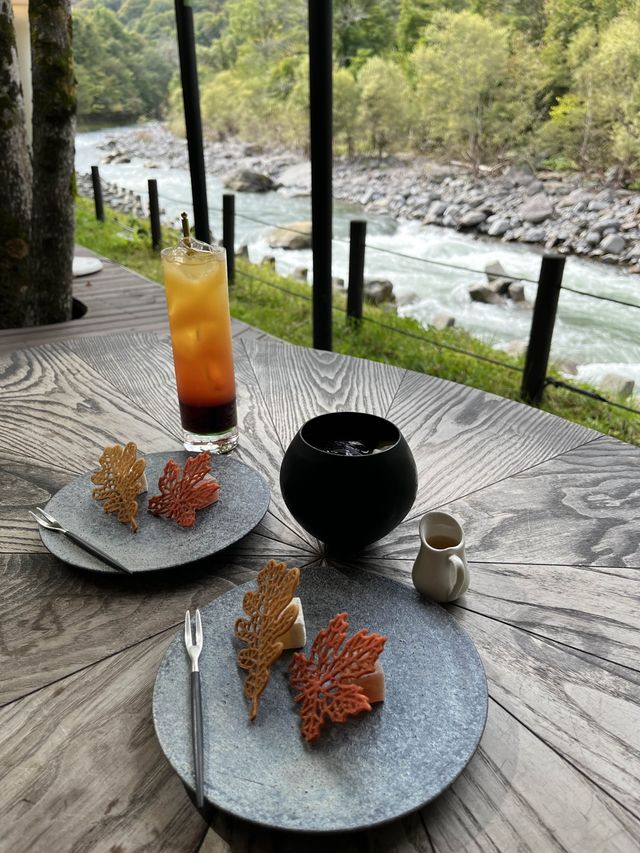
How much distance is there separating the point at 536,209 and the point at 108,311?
6604 millimetres

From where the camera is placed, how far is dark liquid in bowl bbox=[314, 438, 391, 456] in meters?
0.60

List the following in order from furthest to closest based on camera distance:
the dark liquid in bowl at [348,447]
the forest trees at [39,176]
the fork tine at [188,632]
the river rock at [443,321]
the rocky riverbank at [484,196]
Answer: the rocky riverbank at [484,196] → the river rock at [443,321] → the forest trees at [39,176] → the dark liquid in bowl at [348,447] → the fork tine at [188,632]

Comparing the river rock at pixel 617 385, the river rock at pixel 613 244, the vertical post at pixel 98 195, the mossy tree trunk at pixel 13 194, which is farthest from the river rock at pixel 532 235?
the mossy tree trunk at pixel 13 194

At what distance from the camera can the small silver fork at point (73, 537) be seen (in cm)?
59

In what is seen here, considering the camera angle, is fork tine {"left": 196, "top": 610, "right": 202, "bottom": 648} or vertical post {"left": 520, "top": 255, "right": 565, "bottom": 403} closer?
fork tine {"left": 196, "top": 610, "right": 202, "bottom": 648}

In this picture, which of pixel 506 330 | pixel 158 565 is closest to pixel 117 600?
pixel 158 565

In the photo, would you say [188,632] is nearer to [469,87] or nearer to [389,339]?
[389,339]

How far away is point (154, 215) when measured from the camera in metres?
4.70

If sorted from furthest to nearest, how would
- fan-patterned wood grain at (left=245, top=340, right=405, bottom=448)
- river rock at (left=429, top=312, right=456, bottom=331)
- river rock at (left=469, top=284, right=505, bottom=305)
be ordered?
river rock at (left=469, top=284, right=505, bottom=305) → river rock at (left=429, top=312, right=456, bottom=331) → fan-patterned wood grain at (left=245, top=340, right=405, bottom=448)

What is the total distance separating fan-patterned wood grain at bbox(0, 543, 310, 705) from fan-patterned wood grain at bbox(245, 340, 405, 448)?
273 millimetres

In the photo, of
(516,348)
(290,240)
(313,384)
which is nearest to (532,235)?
(290,240)

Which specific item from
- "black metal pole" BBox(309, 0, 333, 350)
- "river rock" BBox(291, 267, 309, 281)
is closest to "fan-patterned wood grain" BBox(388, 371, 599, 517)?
"black metal pole" BBox(309, 0, 333, 350)

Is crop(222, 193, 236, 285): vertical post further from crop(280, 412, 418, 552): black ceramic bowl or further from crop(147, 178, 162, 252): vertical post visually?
crop(280, 412, 418, 552): black ceramic bowl

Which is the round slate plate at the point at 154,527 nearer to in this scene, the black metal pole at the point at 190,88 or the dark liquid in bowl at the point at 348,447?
the dark liquid in bowl at the point at 348,447
